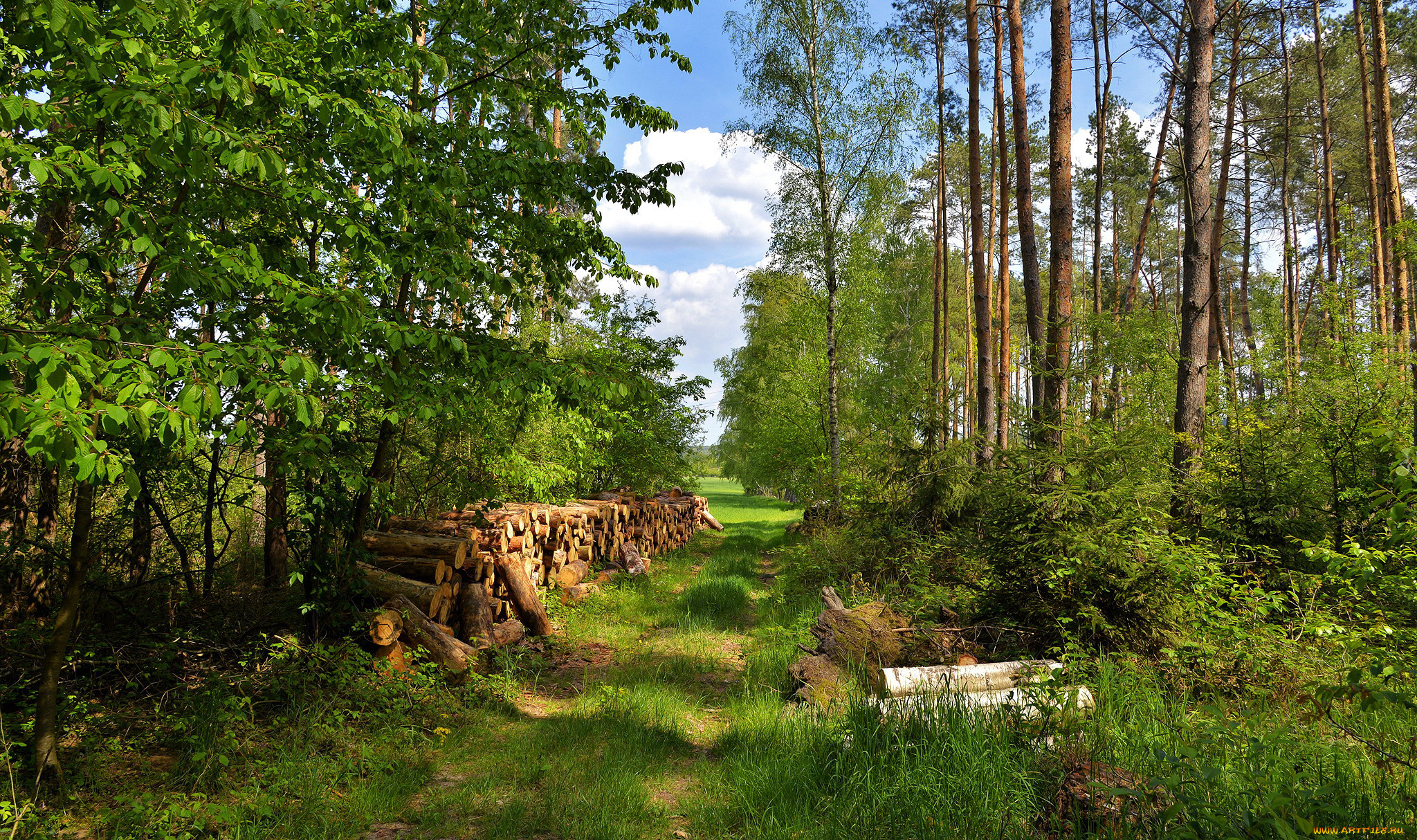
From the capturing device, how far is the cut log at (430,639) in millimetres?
5805

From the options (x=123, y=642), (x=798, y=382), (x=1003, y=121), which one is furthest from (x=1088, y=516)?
(x=798, y=382)

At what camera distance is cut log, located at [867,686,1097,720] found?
3859 millimetres

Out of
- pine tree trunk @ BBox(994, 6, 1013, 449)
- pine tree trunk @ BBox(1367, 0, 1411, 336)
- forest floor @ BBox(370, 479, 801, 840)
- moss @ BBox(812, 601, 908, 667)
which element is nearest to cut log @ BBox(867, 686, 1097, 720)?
moss @ BBox(812, 601, 908, 667)

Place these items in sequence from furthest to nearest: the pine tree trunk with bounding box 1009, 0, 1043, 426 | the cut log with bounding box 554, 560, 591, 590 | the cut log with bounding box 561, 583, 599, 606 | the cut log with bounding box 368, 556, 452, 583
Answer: the cut log with bounding box 554, 560, 591, 590 → the cut log with bounding box 561, 583, 599, 606 → the pine tree trunk with bounding box 1009, 0, 1043, 426 → the cut log with bounding box 368, 556, 452, 583

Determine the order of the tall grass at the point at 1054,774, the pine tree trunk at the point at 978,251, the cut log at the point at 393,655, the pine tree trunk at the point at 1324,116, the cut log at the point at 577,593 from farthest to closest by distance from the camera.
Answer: the pine tree trunk at the point at 1324,116
the pine tree trunk at the point at 978,251
the cut log at the point at 577,593
the cut log at the point at 393,655
the tall grass at the point at 1054,774

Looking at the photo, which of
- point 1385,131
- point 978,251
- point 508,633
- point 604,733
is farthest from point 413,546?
point 1385,131

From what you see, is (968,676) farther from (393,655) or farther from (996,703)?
(393,655)

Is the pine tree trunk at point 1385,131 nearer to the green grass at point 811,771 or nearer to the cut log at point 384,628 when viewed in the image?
the green grass at point 811,771

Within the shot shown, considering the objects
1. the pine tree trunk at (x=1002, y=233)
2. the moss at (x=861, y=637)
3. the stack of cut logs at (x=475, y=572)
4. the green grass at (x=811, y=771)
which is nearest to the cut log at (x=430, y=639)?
the stack of cut logs at (x=475, y=572)

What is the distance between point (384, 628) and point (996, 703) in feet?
16.4

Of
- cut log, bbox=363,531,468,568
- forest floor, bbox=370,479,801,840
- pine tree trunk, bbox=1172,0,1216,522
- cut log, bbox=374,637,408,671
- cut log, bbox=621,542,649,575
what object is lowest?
forest floor, bbox=370,479,801,840

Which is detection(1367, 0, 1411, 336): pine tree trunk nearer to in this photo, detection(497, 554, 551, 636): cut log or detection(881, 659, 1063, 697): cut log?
detection(881, 659, 1063, 697): cut log

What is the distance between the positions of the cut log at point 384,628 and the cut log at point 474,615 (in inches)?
42.4

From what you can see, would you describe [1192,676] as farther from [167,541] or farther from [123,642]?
[167,541]
